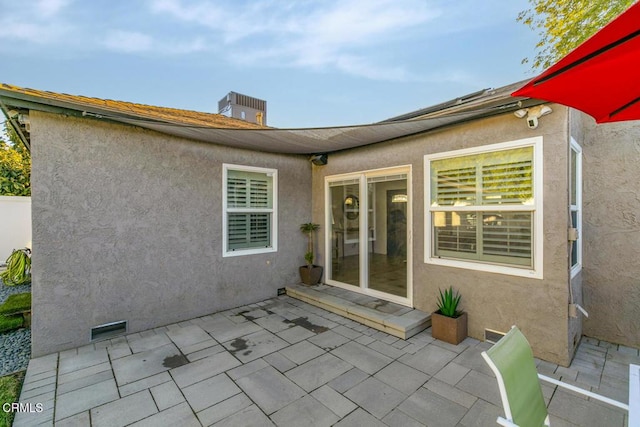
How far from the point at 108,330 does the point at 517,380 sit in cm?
512

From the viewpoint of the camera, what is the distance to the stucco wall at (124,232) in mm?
3730

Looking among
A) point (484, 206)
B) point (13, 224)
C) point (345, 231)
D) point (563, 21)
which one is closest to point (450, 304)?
point (484, 206)

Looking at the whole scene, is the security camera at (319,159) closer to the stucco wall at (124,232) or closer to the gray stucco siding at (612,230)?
the stucco wall at (124,232)

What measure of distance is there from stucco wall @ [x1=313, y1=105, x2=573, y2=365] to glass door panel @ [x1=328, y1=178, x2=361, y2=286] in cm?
132

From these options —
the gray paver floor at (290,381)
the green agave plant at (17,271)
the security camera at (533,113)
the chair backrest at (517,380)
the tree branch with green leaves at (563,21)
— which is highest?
the tree branch with green leaves at (563,21)

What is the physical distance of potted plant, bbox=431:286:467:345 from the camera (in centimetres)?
397

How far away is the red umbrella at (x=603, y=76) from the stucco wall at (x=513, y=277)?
50.8 inches

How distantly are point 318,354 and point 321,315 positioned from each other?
1397 mm

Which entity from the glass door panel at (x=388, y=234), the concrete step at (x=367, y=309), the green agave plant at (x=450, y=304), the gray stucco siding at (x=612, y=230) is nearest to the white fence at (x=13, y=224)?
the concrete step at (x=367, y=309)

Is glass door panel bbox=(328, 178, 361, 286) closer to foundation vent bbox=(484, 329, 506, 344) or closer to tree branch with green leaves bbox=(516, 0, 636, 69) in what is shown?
foundation vent bbox=(484, 329, 506, 344)

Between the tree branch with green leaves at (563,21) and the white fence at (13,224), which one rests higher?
the tree branch with green leaves at (563,21)

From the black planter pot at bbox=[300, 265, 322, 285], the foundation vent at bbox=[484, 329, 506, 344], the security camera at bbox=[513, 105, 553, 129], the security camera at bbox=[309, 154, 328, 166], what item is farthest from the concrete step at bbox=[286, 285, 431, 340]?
the security camera at bbox=[513, 105, 553, 129]

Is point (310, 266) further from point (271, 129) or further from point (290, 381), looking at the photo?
point (271, 129)

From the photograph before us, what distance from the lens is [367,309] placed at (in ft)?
16.1
